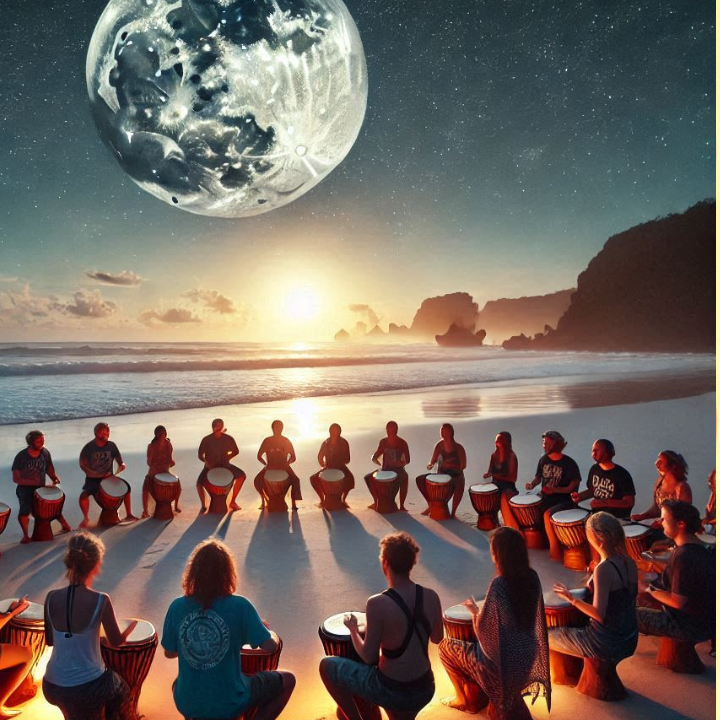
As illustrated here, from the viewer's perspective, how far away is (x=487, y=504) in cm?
581

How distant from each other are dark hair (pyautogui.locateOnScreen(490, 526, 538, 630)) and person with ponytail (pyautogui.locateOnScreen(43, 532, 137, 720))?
1.72m

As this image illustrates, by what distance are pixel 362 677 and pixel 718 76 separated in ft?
9.64

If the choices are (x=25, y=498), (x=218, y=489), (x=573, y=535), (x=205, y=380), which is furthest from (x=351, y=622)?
(x=205, y=380)

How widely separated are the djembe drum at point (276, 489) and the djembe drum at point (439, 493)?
163cm

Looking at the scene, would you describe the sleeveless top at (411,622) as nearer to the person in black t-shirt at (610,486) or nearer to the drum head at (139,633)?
the drum head at (139,633)

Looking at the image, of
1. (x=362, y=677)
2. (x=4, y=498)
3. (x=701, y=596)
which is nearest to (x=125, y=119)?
(x=4, y=498)

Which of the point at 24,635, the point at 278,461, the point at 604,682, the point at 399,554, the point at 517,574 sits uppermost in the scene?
the point at 399,554

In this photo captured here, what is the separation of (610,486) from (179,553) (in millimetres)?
3872

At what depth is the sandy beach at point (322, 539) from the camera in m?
3.02

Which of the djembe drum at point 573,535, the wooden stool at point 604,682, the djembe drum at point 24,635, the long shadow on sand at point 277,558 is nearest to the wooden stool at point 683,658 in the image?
the wooden stool at point 604,682

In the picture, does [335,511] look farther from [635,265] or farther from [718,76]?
[635,265]

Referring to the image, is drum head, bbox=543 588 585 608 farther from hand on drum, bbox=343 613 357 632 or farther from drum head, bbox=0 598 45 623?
drum head, bbox=0 598 45 623

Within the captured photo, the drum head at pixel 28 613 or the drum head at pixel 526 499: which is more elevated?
the drum head at pixel 526 499

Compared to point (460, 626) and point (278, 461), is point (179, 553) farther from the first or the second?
point (460, 626)
